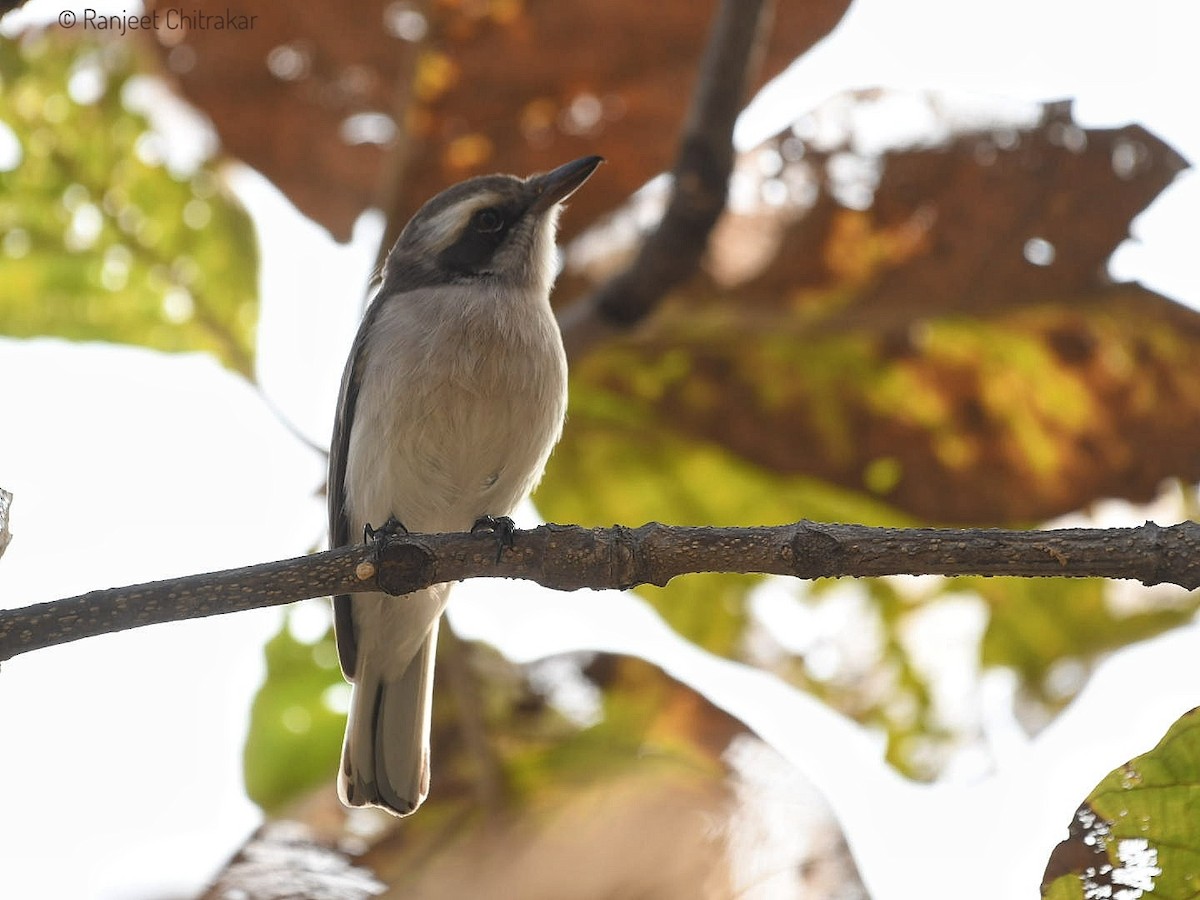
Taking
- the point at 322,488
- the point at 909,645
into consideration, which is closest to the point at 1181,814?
the point at 909,645

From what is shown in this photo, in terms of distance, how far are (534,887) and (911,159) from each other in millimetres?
2494

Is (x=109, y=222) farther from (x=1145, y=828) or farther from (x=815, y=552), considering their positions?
(x=1145, y=828)

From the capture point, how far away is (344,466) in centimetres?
474

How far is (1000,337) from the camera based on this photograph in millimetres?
4207

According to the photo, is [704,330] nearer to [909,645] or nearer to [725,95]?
[725,95]

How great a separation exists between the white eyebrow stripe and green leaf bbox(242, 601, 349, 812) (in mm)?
1457

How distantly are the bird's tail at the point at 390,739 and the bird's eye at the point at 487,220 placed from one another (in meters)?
1.44

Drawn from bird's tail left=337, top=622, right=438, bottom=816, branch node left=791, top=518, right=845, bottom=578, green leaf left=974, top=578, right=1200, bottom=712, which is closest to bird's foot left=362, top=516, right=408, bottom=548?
bird's tail left=337, top=622, right=438, bottom=816

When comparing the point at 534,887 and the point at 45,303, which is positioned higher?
the point at 45,303

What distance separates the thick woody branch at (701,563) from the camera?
96.0 inches

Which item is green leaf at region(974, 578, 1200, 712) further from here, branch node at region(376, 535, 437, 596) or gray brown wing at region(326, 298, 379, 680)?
gray brown wing at region(326, 298, 379, 680)

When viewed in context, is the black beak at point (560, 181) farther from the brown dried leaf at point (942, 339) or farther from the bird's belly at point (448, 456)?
the bird's belly at point (448, 456)

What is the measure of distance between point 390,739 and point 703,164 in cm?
217

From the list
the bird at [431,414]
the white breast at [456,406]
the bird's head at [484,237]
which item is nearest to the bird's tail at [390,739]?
the bird at [431,414]
